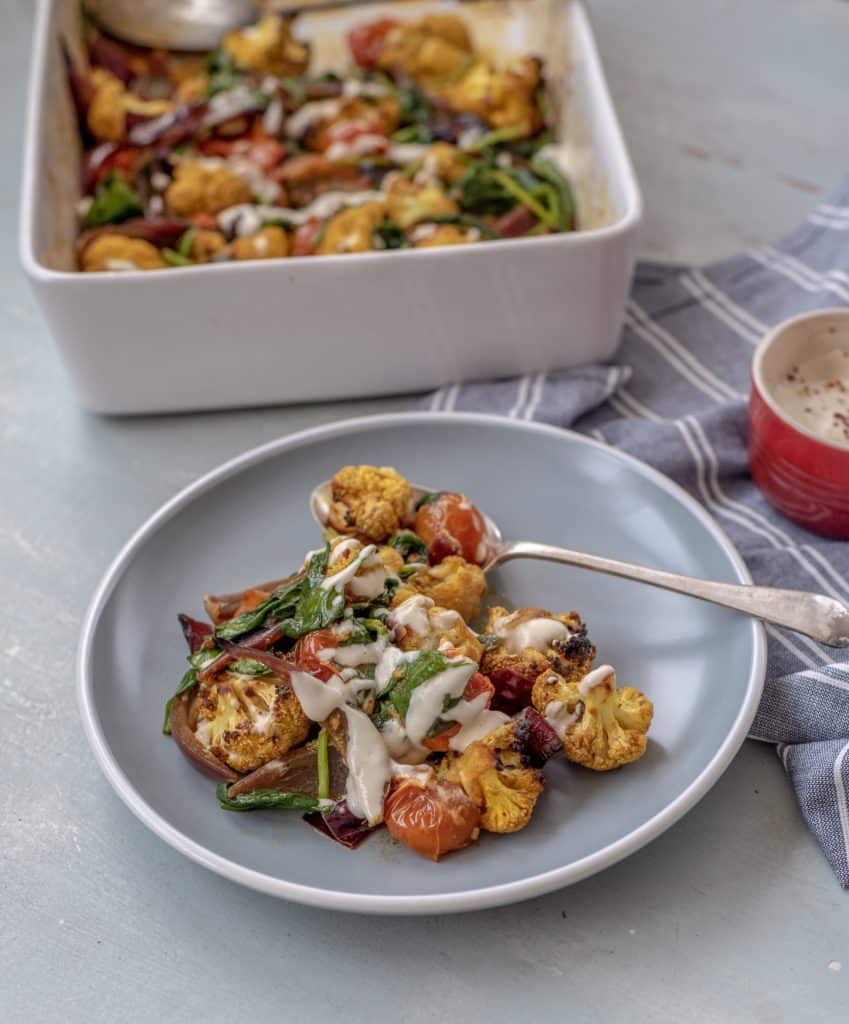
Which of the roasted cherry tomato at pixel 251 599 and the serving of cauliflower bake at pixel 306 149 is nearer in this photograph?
the roasted cherry tomato at pixel 251 599

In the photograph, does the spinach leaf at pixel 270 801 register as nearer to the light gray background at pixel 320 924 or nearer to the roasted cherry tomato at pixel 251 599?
the light gray background at pixel 320 924

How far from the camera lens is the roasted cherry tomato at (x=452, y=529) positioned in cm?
141

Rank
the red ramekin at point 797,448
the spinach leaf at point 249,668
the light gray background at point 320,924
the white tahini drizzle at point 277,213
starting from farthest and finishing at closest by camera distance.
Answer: the white tahini drizzle at point 277,213, the red ramekin at point 797,448, the spinach leaf at point 249,668, the light gray background at point 320,924

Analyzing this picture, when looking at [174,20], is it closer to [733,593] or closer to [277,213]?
[277,213]

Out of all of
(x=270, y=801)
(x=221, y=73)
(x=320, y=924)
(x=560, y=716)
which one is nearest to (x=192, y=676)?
(x=270, y=801)

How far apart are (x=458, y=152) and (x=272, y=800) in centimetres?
118

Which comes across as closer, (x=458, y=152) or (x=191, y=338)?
(x=191, y=338)

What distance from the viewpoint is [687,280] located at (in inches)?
76.7

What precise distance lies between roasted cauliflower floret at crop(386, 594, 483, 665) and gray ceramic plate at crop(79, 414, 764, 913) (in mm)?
154

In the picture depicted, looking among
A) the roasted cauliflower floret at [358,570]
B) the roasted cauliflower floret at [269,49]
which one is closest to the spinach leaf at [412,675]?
the roasted cauliflower floret at [358,570]

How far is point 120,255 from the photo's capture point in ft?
5.79

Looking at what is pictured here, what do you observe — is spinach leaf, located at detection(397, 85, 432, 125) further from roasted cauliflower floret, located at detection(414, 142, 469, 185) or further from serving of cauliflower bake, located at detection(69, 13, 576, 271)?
roasted cauliflower floret, located at detection(414, 142, 469, 185)

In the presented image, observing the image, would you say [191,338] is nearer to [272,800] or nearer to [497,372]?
[497,372]

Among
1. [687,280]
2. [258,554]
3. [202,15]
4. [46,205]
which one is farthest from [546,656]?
[202,15]
